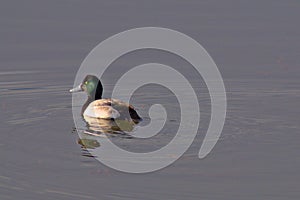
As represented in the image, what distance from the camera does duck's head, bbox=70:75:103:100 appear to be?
19859mm

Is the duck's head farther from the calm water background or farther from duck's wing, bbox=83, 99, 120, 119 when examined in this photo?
duck's wing, bbox=83, 99, 120, 119

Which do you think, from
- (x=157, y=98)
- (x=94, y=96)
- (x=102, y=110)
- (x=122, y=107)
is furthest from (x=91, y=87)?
(x=122, y=107)

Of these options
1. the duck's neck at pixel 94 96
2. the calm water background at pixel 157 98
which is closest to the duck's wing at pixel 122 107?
the calm water background at pixel 157 98

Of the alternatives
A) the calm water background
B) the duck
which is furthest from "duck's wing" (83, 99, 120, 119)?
the calm water background

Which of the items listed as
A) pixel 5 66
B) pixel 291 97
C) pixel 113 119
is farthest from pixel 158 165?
pixel 5 66

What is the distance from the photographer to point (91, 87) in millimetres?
20031

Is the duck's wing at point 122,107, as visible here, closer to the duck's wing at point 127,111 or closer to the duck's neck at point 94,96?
the duck's wing at point 127,111

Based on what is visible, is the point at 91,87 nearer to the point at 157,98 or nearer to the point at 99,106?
the point at 99,106

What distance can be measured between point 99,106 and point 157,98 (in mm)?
1273

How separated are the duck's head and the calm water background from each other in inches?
16.9

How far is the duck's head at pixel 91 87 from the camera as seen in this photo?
19.9m

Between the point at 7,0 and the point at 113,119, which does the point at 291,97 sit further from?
the point at 7,0

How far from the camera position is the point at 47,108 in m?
18.7

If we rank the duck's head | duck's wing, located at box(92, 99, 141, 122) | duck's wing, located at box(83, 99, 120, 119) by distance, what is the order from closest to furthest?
1. duck's wing, located at box(92, 99, 141, 122)
2. duck's wing, located at box(83, 99, 120, 119)
3. the duck's head
